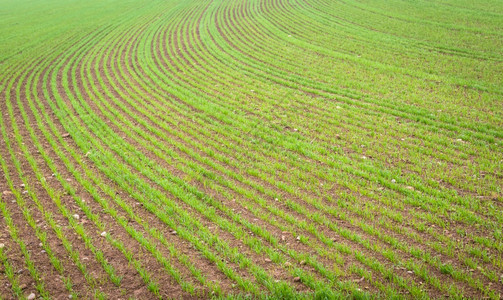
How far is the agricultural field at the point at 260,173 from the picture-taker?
5.95 m

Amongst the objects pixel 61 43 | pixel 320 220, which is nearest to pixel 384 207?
pixel 320 220

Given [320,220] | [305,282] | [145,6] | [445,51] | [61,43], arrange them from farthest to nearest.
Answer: [145,6] → [61,43] → [445,51] → [320,220] → [305,282]

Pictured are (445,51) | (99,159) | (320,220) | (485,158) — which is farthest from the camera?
(445,51)

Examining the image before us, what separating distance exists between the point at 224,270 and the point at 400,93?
10.5 meters

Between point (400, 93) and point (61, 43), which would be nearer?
point (400, 93)

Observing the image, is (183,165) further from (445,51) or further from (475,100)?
(445,51)

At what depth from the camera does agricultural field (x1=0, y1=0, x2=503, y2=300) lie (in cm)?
595

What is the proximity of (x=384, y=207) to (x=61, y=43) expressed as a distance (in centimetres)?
2626

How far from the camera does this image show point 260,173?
29.5 ft

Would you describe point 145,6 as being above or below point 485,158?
above

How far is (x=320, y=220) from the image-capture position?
719cm

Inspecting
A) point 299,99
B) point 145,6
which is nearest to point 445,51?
point 299,99

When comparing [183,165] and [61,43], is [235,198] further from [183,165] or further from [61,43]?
[61,43]

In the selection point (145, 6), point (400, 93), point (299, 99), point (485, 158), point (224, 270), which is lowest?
point (485, 158)
